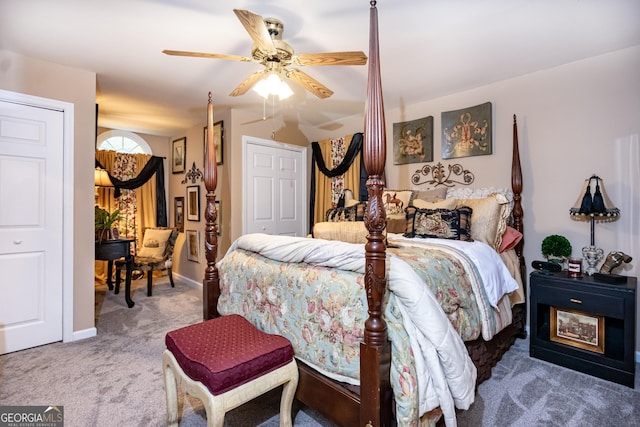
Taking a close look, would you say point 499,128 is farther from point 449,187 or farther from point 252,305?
point 252,305

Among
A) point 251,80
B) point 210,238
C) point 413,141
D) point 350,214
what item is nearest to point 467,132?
point 413,141

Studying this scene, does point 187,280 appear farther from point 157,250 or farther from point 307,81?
point 307,81

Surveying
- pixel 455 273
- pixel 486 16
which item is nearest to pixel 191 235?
pixel 455 273

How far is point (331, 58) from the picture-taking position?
1997mm

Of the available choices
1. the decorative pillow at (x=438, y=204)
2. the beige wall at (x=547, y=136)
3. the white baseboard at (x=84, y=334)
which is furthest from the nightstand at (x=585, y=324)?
the white baseboard at (x=84, y=334)

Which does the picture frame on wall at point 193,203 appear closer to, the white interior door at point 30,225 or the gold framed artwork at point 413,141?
the white interior door at point 30,225

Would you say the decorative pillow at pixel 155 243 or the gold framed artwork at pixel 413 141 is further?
the decorative pillow at pixel 155 243

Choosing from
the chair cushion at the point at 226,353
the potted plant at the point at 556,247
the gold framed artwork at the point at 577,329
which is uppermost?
the potted plant at the point at 556,247

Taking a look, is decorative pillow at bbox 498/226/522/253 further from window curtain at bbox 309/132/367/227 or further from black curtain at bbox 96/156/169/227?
black curtain at bbox 96/156/169/227

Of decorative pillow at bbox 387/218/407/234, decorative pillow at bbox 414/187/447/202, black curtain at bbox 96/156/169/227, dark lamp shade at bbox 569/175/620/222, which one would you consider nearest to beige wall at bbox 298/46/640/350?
dark lamp shade at bbox 569/175/620/222

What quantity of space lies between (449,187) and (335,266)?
7.45 ft

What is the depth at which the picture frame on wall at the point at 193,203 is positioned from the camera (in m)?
4.62

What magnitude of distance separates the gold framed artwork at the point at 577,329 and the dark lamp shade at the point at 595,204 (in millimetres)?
760

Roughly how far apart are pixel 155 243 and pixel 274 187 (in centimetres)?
196
